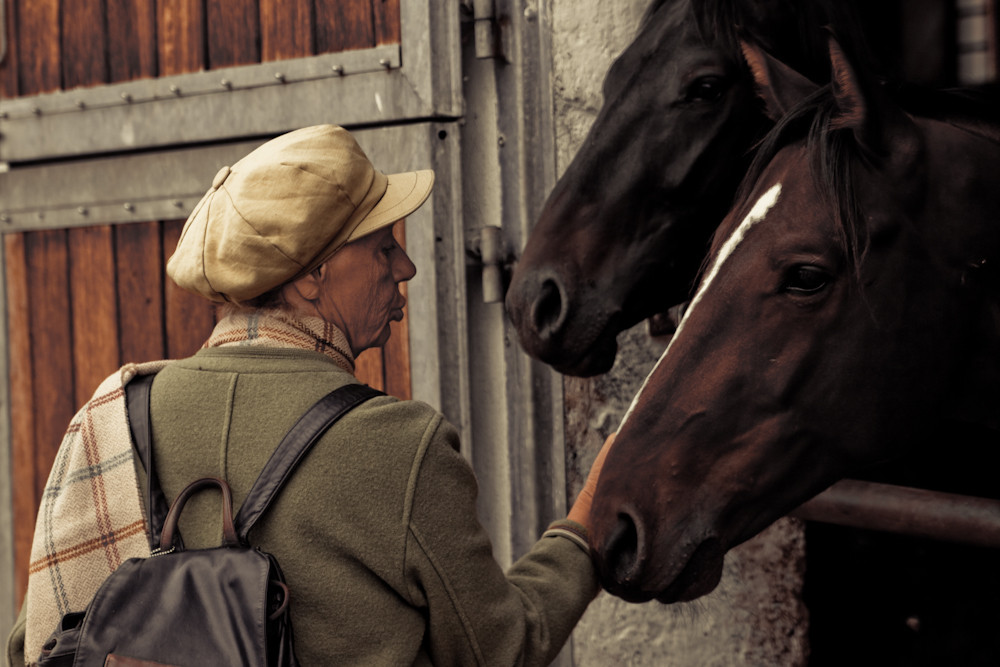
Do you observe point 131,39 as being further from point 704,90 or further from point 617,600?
point 617,600

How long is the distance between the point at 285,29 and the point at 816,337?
1611mm

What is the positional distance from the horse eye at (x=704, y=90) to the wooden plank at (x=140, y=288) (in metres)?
1.47

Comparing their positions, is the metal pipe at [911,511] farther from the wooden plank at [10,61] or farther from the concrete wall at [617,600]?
the wooden plank at [10,61]

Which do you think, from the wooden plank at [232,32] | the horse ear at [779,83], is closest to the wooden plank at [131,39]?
the wooden plank at [232,32]

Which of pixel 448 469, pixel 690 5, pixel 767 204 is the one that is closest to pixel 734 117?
pixel 690 5

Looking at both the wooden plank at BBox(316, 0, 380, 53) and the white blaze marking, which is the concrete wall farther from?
the white blaze marking

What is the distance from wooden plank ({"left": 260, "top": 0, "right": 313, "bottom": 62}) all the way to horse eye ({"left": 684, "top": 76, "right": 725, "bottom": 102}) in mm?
1032

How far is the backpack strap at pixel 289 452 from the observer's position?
1.12 m

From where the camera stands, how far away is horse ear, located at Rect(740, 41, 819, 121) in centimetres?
144

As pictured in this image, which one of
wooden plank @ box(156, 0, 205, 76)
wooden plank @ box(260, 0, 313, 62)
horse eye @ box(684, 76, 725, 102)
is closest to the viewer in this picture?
horse eye @ box(684, 76, 725, 102)

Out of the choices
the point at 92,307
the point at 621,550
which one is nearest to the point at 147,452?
the point at 621,550

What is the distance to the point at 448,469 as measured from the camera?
1.17 meters

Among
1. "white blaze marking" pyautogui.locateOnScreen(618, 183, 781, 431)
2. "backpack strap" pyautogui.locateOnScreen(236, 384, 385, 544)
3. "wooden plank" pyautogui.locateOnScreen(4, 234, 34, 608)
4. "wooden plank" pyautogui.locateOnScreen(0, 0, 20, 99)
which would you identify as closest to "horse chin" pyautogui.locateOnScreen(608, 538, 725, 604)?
"white blaze marking" pyautogui.locateOnScreen(618, 183, 781, 431)

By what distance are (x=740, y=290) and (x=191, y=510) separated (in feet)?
2.48
